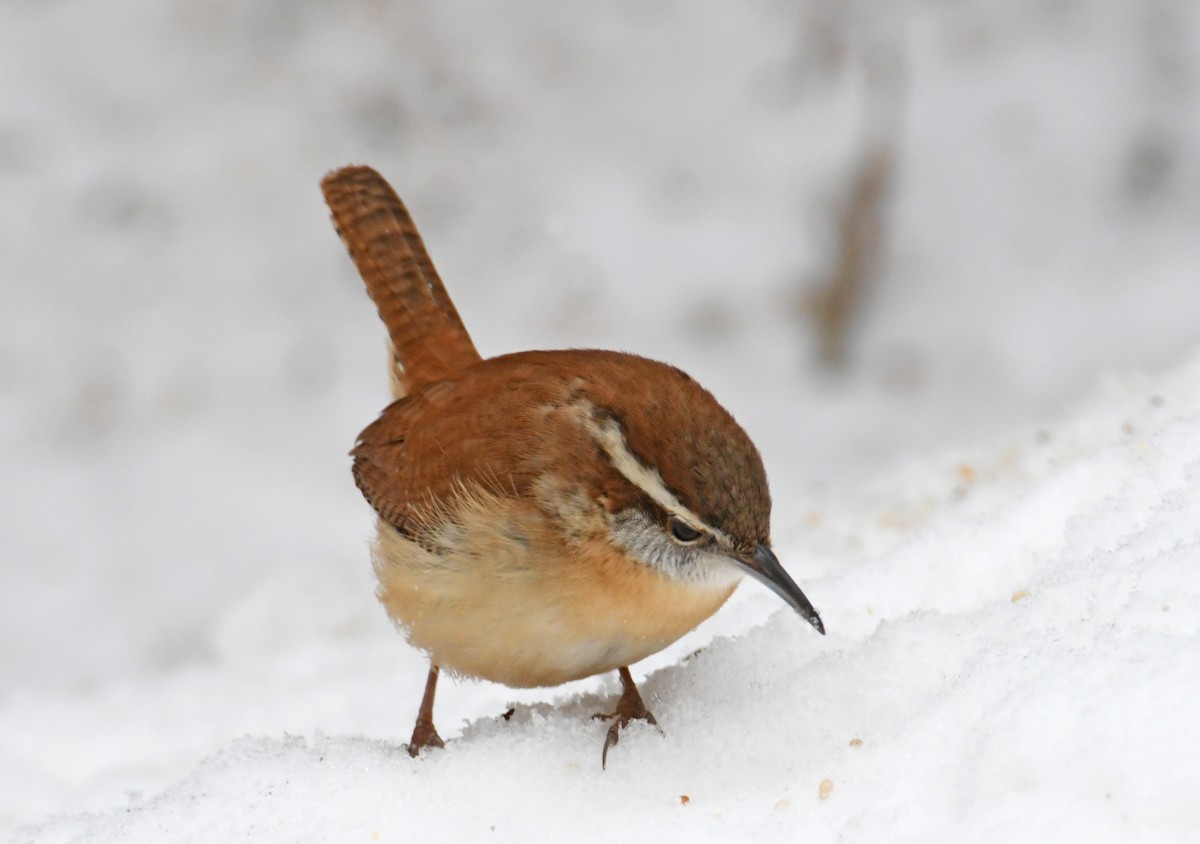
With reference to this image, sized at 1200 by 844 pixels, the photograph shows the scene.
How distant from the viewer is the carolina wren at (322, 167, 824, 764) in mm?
3059

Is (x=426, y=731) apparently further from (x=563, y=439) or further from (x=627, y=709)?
(x=563, y=439)

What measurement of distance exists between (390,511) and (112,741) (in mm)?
2134

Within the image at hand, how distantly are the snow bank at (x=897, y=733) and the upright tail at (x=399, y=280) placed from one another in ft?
3.77

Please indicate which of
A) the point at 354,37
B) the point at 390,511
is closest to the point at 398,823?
the point at 390,511

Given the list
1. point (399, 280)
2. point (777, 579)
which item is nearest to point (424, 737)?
point (777, 579)

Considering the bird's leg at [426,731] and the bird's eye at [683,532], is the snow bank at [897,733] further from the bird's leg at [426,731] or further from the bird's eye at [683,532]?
the bird's eye at [683,532]

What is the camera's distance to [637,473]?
3.10 m

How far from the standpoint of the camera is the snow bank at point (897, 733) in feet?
7.50

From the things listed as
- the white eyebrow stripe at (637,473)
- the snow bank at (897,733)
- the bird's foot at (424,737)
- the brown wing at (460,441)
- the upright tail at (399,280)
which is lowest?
the snow bank at (897,733)


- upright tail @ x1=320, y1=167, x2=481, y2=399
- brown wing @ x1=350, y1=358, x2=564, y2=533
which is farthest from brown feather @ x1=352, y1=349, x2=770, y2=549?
upright tail @ x1=320, y1=167, x2=481, y2=399

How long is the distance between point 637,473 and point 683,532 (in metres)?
0.16

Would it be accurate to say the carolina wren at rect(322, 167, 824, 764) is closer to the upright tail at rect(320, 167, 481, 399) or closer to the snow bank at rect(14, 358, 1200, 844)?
the snow bank at rect(14, 358, 1200, 844)

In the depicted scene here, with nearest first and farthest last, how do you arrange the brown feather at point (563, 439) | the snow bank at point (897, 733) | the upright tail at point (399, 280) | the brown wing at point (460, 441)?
1. the snow bank at point (897, 733)
2. the brown feather at point (563, 439)
3. the brown wing at point (460, 441)
4. the upright tail at point (399, 280)

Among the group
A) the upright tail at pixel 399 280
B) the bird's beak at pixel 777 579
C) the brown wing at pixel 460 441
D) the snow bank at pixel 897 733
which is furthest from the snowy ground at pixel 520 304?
the upright tail at pixel 399 280
